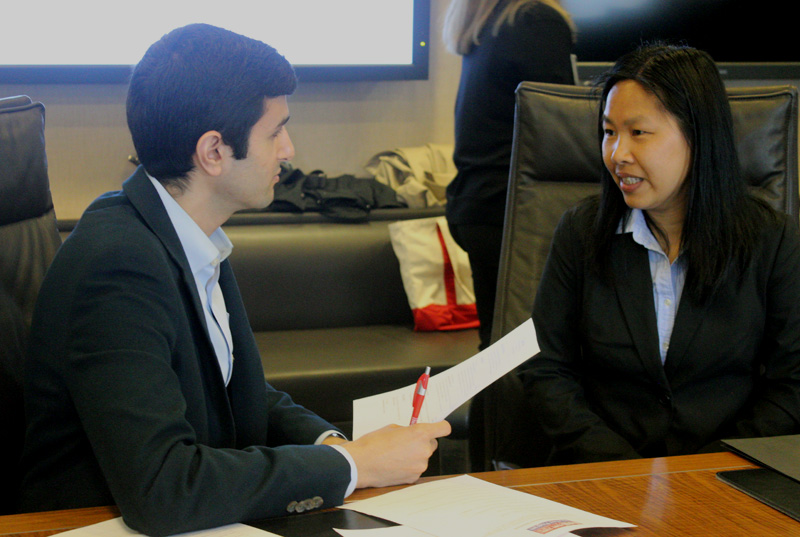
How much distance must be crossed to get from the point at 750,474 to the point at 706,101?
2.05ft

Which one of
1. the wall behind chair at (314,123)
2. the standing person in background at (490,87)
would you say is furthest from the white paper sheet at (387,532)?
the wall behind chair at (314,123)

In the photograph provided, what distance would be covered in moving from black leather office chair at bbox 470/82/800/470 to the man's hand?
60cm

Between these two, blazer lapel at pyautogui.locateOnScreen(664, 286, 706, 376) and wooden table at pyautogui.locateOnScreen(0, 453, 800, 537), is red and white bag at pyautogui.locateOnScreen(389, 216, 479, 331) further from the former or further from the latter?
wooden table at pyautogui.locateOnScreen(0, 453, 800, 537)

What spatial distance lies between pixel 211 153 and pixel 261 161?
0.07 meters

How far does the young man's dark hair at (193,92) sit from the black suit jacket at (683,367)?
69 cm

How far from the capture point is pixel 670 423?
1285 millimetres

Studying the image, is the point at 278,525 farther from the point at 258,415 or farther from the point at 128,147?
the point at 128,147

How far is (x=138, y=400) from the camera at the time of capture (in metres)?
0.82

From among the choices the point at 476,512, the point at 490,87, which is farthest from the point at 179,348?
the point at 490,87

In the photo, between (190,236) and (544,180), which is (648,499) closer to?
(190,236)

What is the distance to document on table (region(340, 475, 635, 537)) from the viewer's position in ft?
2.55

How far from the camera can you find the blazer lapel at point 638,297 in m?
1.29

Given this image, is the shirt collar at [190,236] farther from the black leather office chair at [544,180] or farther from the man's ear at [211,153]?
the black leather office chair at [544,180]

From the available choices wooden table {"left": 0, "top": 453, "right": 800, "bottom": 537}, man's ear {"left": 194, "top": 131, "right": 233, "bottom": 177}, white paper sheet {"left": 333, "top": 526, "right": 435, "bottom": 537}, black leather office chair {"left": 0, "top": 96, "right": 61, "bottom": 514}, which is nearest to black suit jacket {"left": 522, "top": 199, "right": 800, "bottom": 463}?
wooden table {"left": 0, "top": 453, "right": 800, "bottom": 537}
